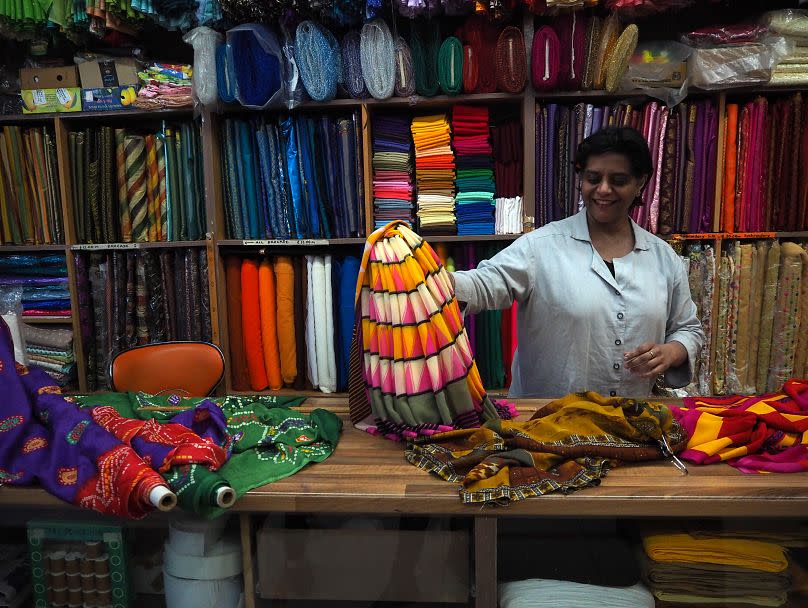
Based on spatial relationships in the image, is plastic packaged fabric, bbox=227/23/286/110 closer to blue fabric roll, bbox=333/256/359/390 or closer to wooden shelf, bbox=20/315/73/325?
blue fabric roll, bbox=333/256/359/390

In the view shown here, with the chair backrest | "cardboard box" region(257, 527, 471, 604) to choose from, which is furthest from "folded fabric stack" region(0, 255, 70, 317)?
"cardboard box" region(257, 527, 471, 604)

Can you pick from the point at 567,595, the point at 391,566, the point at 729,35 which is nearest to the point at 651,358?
the point at 567,595

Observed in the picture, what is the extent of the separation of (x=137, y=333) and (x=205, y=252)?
1.72ft

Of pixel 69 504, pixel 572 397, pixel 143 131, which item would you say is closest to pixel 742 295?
pixel 572 397

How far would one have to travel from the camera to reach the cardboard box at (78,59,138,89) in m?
Result: 2.85

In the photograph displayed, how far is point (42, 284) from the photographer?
3086 millimetres

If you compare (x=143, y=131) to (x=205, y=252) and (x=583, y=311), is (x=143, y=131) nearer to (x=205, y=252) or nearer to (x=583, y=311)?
(x=205, y=252)

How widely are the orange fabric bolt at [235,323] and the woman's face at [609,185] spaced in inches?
70.5

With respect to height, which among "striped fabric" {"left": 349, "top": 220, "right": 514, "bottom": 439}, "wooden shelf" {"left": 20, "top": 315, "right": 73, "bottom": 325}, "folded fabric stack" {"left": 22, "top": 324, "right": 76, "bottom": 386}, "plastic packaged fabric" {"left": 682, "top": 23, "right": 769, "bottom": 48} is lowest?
"folded fabric stack" {"left": 22, "top": 324, "right": 76, "bottom": 386}

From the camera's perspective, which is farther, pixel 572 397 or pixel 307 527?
pixel 572 397

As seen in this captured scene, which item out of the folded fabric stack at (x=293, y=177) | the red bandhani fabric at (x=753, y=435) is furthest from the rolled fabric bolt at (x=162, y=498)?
the folded fabric stack at (x=293, y=177)

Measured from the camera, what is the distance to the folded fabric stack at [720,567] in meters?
1.03

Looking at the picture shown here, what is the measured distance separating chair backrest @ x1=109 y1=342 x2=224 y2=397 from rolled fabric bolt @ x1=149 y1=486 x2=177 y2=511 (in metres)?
1.05

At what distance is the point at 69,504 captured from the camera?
3.47 ft
